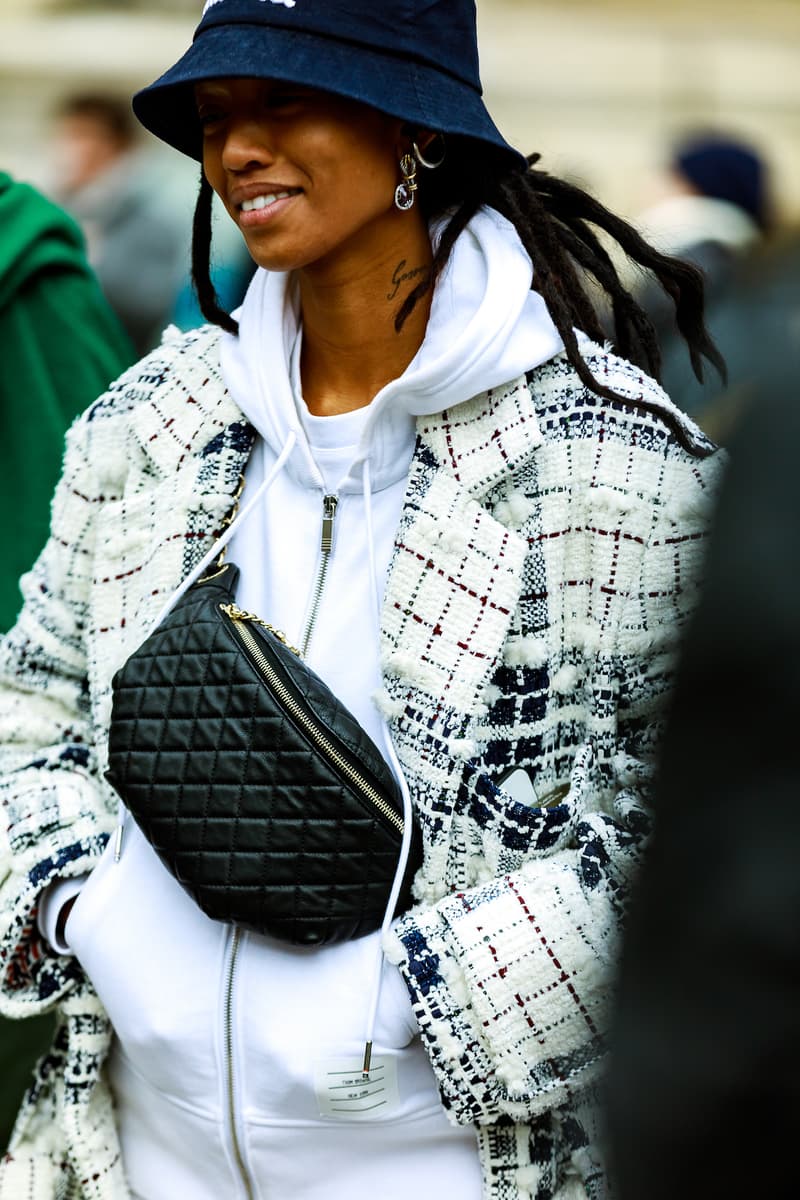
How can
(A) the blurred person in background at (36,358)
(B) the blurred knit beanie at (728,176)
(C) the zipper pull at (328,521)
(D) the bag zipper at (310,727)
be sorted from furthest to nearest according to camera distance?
1. (B) the blurred knit beanie at (728,176)
2. (A) the blurred person in background at (36,358)
3. (C) the zipper pull at (328,521)
4. (D) the bag zipper at (310,727)

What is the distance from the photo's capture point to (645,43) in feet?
39.2

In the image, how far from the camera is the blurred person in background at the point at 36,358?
9.85 feet

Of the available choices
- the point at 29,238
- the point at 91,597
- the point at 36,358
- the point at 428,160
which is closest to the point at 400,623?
the point at 91,597

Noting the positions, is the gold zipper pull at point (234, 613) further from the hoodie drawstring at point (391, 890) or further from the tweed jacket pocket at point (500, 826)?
the tweed jacket pocket at point (500, 826)

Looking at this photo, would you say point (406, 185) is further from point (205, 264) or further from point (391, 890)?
point (391, 890)

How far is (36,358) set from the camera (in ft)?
10.1

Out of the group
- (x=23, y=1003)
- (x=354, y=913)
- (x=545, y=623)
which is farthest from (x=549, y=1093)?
(x=23, y=1003)

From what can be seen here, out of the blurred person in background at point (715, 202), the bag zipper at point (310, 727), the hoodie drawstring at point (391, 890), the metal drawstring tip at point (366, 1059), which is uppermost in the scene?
the blurred person in background at point (715, 202)

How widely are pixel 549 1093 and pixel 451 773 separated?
1.32 feet

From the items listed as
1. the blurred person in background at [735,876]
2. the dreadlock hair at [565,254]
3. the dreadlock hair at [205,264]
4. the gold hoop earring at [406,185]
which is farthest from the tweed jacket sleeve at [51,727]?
the blurred person in background at [735,876]

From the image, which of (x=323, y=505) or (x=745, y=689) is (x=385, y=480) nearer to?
(x=323, y=505)

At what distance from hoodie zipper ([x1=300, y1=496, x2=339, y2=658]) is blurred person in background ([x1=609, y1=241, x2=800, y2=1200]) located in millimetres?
1180

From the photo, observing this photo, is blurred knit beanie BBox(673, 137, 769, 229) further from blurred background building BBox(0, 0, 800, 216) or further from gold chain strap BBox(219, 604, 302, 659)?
blurred background building BBox(0, 0, 800, 216)

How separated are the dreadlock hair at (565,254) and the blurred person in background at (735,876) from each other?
115 cm
